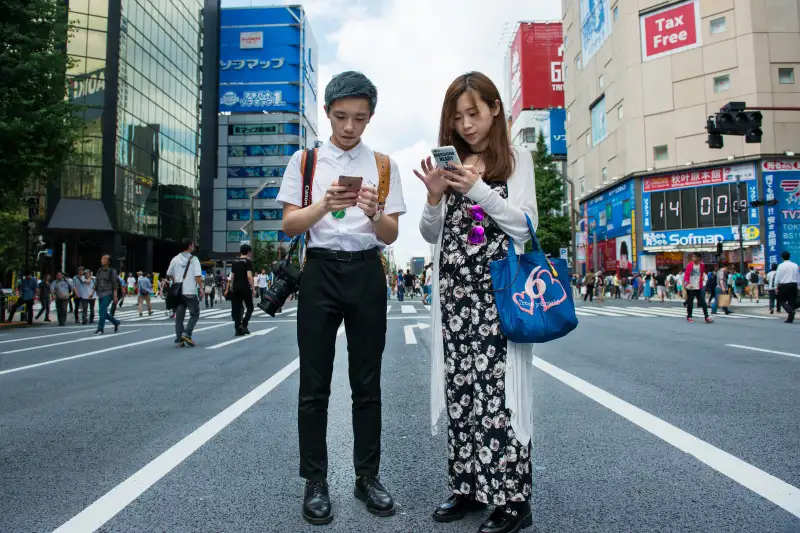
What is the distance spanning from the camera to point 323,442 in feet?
8.27

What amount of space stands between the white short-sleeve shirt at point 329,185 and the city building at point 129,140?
3222 cm

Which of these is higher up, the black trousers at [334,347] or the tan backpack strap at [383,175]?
the tan backpack strap at [383,175]

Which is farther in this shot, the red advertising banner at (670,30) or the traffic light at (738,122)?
the red advertising banner at (670,30)

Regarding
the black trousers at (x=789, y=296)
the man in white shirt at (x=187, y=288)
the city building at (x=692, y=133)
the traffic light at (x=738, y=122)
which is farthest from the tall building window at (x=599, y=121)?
the man in white shirt at (x=187, y=288)

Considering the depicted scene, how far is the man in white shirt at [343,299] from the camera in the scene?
98.1 inches

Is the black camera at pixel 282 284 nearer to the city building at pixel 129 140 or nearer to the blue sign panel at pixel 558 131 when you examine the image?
the city building at pixel 129 140

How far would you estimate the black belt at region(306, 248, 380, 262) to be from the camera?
8.28ft

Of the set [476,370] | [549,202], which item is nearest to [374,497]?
[476,370]

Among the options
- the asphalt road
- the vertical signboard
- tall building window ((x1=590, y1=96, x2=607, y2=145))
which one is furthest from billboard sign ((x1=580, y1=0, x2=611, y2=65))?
the vertical signboard

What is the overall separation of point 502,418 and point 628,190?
→ 40059 millimetres

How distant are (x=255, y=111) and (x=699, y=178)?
60250mm

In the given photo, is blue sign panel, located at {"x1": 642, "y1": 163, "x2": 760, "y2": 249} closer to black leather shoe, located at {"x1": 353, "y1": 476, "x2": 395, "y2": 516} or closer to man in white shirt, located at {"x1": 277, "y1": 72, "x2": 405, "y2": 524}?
man in white shirt, located at {"x1": 277, "y1": 72, "x2": 405, "y2": 524}

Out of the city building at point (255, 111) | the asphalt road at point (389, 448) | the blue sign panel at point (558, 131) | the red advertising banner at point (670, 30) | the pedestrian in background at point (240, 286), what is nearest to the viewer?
the asphalt road at point (389, 448)

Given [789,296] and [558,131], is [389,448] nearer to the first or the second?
[789,296]
